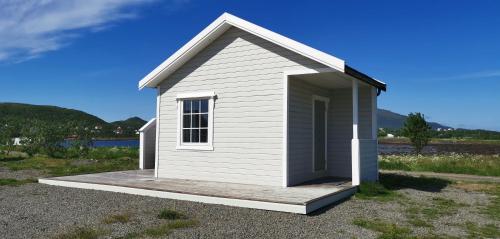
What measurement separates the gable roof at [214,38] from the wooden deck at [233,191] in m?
2.56

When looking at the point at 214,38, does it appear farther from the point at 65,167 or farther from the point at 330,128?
the point at 65,167

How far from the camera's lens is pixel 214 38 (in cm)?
1051

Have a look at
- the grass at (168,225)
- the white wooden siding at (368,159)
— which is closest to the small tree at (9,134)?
the grass at (168,225)

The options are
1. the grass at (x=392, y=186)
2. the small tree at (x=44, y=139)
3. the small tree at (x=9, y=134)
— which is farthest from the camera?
the small tree at (x=9, y=134)

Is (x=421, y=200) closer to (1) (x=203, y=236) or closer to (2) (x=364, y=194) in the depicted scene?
(2) (x=364, y=194)

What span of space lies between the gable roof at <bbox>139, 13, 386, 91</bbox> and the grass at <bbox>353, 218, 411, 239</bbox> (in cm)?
317

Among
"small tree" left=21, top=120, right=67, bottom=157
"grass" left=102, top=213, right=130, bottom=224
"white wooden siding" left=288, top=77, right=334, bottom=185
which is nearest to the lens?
"grass" left=102, top=213, right=130, bottom=224

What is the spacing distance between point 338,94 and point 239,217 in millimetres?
6324

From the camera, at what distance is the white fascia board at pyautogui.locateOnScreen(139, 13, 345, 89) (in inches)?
339

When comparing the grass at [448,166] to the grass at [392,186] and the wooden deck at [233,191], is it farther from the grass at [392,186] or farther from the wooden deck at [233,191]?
the wooden deck at [233,191]

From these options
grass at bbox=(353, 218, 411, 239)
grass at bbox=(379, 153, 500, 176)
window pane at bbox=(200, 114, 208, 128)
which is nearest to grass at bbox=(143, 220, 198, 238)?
grass at bbox=(353, 218, 411, 239)

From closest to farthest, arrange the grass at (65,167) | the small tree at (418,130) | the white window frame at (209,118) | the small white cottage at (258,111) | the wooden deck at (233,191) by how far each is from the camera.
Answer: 1. the wooden deck at (233,191)
2. the small white cottage at (258,111)
3. the white window frame at (209,118)
4. the grass at (65,167)
5. the small tree at (418,130)

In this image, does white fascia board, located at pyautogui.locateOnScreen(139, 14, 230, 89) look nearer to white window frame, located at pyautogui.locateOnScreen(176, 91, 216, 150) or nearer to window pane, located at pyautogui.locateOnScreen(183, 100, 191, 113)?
white window frame, located at pyautogui.locateOnScreen(176, 91, 216, 150)

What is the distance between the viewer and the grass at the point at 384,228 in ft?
18.5
